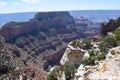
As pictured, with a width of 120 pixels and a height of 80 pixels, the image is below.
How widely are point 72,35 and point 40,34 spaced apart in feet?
118

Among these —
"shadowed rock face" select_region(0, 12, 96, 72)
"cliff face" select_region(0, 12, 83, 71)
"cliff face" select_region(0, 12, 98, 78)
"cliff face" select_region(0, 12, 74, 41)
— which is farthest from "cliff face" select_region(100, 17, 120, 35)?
"cliff face" select_region(0, 12, 74, 41)

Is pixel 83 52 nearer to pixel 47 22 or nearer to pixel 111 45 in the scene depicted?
pixel 111 45

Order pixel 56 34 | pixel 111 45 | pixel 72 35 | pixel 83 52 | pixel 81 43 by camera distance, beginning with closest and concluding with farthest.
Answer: pixel 111 45 → pixel 83 52 → pixel 81 43 → pixel 56 34 → pixel 72 35

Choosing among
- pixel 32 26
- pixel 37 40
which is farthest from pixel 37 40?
pixel 32 26

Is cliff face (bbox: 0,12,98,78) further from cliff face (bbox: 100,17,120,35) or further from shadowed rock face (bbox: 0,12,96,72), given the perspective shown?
cliff face (bbox: 100,17,120,35)

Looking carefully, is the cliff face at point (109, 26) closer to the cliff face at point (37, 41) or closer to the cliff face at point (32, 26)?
the cliff face at point (37, 41)

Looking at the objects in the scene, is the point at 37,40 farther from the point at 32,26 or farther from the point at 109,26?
the point at 109,26

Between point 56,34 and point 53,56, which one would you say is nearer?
point 53,56

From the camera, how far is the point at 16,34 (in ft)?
489

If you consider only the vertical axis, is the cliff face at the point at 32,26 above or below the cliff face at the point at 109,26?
below

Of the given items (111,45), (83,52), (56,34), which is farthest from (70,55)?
(56,34)

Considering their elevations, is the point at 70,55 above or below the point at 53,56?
above

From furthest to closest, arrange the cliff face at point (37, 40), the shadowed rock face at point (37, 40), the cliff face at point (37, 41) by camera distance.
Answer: the cliff face at point (37, 40)
the shadowed rock face at point (37, 40)
the cliff face at point (37, 41)

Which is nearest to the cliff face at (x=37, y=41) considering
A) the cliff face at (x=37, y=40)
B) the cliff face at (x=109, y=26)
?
the cliff face at (x=37, y=40)
